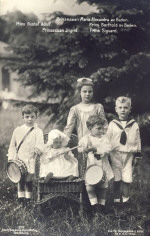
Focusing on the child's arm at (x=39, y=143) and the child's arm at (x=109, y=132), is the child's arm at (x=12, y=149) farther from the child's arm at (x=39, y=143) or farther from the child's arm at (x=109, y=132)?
the child's arm at (x=109, y=132)

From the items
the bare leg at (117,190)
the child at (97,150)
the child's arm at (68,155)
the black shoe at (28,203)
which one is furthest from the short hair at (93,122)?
the black shoe at (28,203)

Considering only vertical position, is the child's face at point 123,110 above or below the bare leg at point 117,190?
above

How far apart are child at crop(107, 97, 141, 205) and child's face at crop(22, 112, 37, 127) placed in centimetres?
57

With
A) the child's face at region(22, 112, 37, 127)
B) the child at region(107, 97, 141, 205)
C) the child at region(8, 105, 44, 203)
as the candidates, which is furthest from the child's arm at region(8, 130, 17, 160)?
the child at region(107, 97, 141, 205)

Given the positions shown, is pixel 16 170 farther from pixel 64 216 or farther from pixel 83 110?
pixel 83 110

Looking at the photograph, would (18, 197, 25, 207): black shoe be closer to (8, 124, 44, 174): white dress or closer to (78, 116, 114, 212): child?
(8, 124, 44, 174): white dress

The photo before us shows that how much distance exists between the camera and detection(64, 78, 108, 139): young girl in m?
2.69

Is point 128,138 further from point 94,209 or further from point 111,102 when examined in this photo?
point 94,209

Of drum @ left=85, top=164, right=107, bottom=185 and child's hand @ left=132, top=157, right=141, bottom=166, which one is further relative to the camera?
child's hand @ left=132, top=157, right=141, bottom=166

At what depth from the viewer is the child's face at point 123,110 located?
2.70 meters

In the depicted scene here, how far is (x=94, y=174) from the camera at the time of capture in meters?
2.62

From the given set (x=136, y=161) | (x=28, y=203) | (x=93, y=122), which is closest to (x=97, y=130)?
(x=93, y=122)

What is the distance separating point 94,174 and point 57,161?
28 centimetres

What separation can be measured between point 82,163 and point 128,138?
15.3 inches
